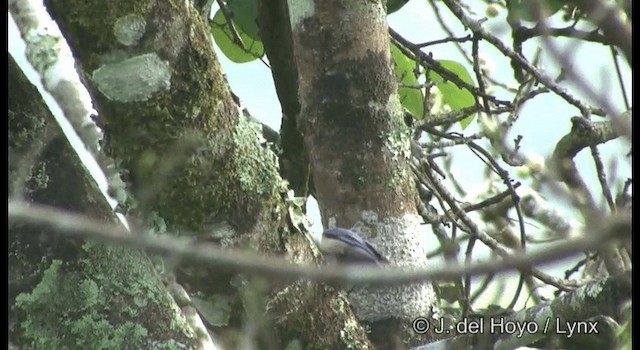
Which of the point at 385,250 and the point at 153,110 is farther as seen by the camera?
the point at 385,250

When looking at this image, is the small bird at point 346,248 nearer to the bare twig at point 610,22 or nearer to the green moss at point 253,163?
the green moss at point 253,163

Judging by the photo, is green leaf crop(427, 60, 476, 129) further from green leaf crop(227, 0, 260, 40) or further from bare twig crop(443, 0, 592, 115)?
green leaf crop(227, 0, 260, 40)

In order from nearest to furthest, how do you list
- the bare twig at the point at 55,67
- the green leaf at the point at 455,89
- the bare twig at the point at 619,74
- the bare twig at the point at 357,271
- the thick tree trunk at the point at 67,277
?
the bare twig at the point at 357,271
the thick tree trunk at the point at 67,277
the bare twig at the point at 55,67
the bare twig at the point at 619,74
the green leaf at the point at 455,89

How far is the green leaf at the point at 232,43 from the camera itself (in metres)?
2.21

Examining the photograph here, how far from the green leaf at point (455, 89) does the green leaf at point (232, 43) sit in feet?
1.32

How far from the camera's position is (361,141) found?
1698mm

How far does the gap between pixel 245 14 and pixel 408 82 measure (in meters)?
0.43

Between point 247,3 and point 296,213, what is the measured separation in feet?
2.26

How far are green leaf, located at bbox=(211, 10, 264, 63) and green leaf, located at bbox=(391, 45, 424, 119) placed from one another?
0.29 meters

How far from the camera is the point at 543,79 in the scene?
193 cm

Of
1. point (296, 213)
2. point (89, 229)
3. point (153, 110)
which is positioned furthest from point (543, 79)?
point (89, 229)
